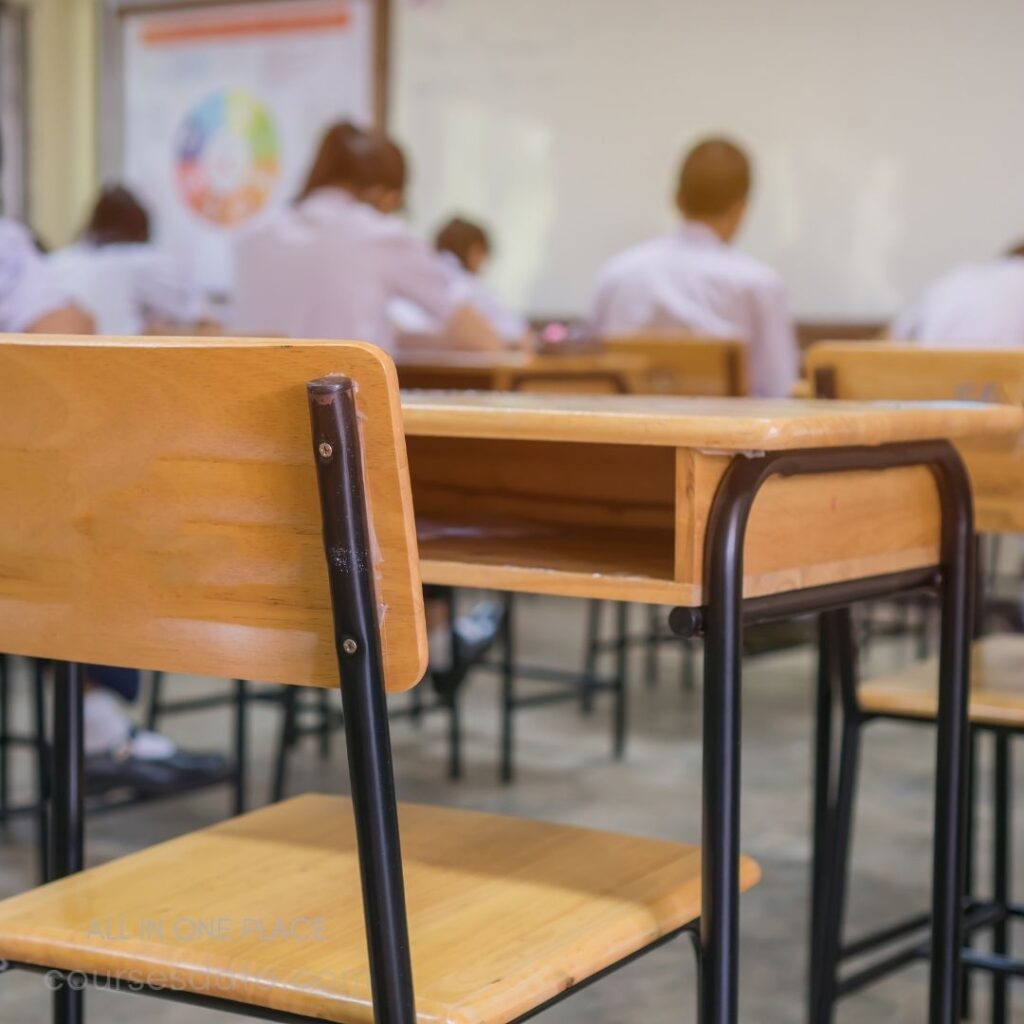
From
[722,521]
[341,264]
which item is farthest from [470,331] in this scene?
[722,521]

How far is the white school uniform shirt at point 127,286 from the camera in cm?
446

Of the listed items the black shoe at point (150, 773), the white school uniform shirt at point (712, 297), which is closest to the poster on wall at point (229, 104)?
the white school uniform shirt at point (712, 297)

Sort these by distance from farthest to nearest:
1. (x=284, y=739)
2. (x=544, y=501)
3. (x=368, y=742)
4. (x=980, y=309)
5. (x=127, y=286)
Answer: (x=127, y=286) < (x=980, y=309) < (x=284, y=739) < (x=544, y=501) < (x=368, y=742)

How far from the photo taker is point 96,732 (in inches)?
109

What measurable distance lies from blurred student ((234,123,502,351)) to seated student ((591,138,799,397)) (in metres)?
0.46

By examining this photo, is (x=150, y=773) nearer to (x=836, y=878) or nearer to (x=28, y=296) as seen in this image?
(x=28, y=296)

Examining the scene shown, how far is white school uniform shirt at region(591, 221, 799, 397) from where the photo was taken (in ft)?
13.6

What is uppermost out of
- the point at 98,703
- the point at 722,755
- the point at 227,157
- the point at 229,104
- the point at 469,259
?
the point at 229,104

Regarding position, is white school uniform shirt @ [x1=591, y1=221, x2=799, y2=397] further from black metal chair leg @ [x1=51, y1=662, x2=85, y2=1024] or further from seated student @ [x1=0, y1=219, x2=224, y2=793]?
black metal chair leg @ [x1=51, y1=662, x2=85, y2=1024]

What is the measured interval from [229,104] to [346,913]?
23.6 ft

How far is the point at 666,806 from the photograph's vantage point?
2.93m

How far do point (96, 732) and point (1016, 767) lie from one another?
5.93 ft

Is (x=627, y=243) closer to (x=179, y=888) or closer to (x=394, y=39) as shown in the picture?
(x=394, y=39)

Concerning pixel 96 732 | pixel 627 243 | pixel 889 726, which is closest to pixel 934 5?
pixel 627 243
